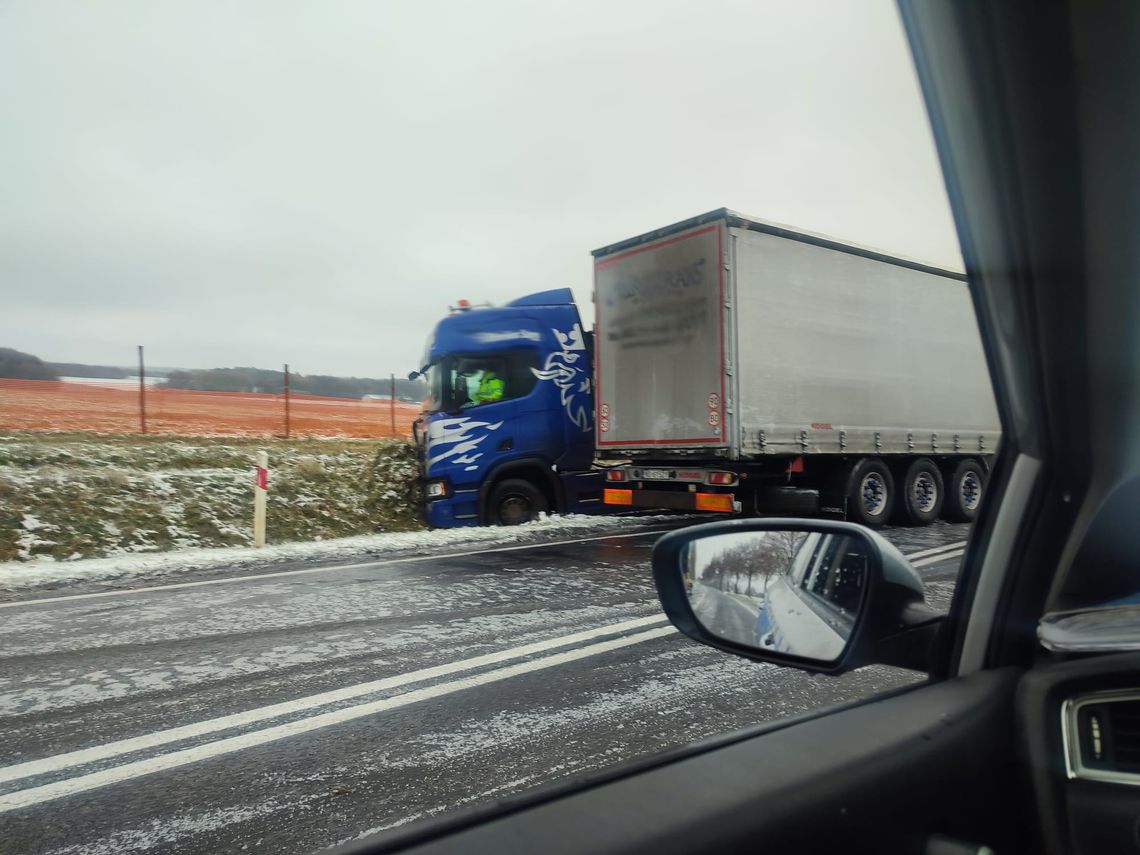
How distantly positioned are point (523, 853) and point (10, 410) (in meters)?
17.0

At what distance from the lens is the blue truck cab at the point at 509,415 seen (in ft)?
39.1

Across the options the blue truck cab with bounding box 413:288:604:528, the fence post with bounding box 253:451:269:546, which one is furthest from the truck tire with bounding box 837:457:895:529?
the fence post with bounding box 253:451:269:546

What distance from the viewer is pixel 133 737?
11.8 feet

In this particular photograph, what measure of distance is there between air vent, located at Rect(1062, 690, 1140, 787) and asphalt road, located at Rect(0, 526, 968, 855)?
12.5 inches

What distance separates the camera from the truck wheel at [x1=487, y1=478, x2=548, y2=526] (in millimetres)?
12039

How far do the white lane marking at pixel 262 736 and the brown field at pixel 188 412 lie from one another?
990 cm

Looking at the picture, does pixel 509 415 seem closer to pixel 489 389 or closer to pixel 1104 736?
pixel 489 389

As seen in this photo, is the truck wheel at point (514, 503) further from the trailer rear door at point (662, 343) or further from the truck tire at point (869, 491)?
the truck tire at point (869, 491)

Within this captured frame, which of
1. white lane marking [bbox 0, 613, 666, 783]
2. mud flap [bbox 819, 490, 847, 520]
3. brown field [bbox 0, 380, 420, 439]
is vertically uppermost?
brown field [bbox 0, 380, 420, 439]

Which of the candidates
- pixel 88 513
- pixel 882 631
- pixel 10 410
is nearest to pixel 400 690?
pixel 882 631

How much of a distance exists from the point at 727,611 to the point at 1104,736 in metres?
0.75

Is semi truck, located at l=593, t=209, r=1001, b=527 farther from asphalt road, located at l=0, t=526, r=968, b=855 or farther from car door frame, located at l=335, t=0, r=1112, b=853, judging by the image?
car door frame, located at l=335, t=0, r=1112, b=853

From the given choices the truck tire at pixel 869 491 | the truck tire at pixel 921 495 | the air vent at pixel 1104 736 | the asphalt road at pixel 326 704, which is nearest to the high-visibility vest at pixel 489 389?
the truck tire at pixel 869 491

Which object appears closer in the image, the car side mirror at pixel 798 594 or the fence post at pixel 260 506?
the car side mirror at pixel 798 594
